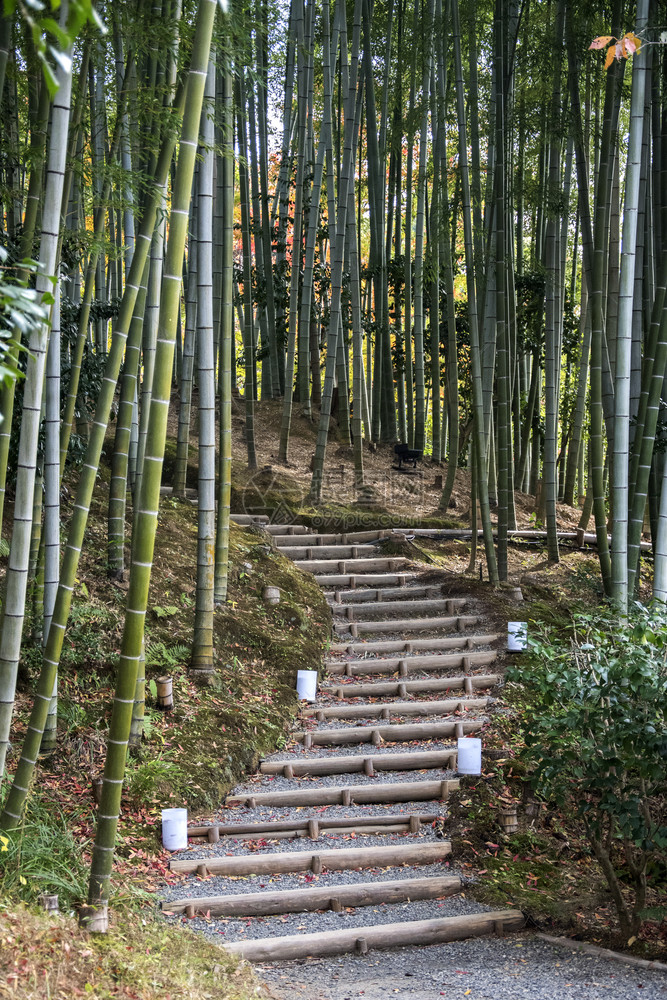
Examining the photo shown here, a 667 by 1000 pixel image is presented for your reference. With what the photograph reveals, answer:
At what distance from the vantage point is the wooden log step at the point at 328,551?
687 centimetres

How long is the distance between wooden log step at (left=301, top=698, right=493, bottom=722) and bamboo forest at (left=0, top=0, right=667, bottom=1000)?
0.06 feet

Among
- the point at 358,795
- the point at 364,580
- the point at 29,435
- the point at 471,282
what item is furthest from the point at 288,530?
the point at 29,435

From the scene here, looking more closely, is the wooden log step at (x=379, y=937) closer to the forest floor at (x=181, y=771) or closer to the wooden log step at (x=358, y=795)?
the forest floor at (x=181, y=771)

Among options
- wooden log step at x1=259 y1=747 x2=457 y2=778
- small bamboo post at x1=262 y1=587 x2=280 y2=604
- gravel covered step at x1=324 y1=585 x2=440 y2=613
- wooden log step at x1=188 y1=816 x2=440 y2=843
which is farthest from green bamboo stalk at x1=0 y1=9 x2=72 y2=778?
gravel covered step at x1=324 y1=585 x2=440 y2=613

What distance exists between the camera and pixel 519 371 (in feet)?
30.5

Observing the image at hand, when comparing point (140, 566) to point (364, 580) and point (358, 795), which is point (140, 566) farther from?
point (364, 580)

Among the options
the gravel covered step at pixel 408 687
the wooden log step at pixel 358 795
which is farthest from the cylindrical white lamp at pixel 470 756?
the gravel covered step at pixel 408 687

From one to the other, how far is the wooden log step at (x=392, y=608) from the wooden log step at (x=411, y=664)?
734 millimetres

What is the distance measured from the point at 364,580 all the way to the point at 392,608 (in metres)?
0.45

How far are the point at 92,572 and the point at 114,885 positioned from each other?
2139 millimetres

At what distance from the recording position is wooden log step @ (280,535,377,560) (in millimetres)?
6867

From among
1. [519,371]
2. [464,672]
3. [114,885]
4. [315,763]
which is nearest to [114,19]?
[114,885]

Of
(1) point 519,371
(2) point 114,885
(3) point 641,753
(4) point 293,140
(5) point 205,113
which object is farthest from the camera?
(4) point 293,140

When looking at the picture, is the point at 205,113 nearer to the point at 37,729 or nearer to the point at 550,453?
the point at 37,729
